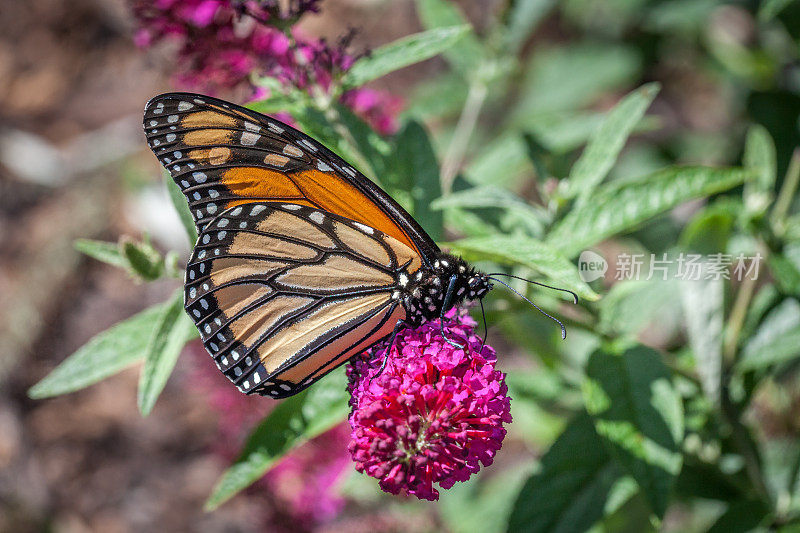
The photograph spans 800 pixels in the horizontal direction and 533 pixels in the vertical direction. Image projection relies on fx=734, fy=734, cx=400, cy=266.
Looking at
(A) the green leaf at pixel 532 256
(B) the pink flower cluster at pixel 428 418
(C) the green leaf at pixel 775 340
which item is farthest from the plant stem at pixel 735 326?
(B) the pink flower cluster at pixel 428 418

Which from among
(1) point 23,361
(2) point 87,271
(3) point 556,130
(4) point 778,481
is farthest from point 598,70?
(1) point 23,361

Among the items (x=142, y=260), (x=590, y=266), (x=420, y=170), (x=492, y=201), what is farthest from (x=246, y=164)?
(x=590, y=266)

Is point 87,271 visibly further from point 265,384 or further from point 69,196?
point 265,384

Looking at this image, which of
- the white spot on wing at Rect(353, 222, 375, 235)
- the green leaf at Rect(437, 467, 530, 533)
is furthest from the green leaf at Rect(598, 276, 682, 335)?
the green leaf at Rect(437, 467, 530, 533)

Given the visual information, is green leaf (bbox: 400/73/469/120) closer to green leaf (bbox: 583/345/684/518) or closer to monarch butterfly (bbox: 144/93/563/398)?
monarch butterfly (bbox: 144/93/563/398)

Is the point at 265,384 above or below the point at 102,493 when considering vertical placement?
above

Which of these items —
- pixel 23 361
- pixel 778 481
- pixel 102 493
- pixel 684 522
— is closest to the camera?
pixel 778 481

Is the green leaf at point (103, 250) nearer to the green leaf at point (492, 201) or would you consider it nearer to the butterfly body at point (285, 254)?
the butterfly body at point (285, 254)
